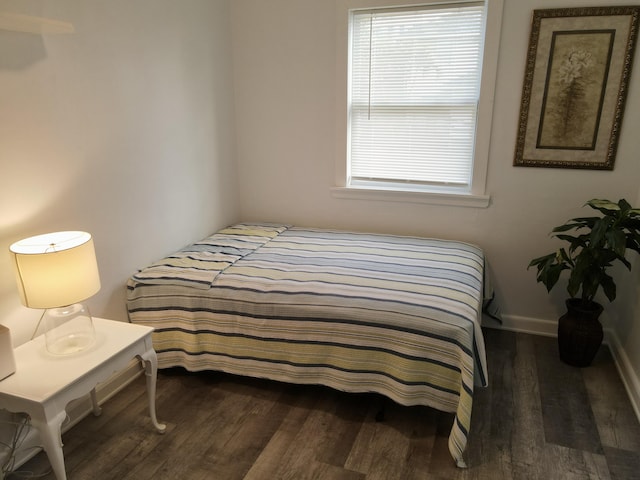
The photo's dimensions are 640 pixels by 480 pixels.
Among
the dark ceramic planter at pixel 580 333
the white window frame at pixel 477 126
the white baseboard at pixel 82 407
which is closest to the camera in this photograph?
the white baseboard at pixel 82 407

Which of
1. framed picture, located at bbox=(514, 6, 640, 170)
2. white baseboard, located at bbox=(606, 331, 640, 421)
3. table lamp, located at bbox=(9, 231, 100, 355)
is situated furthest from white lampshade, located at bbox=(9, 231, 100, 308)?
white baseboard, located at bbox=(606, 331, 640, 421)

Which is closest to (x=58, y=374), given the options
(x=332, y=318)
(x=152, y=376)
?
(x=152, y=376)

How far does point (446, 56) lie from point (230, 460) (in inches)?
103

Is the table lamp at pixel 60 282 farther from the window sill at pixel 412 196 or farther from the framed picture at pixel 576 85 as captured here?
the framed picture at pixel 576 85

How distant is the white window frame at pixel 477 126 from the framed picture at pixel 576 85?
7.9 inches

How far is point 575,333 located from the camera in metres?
2.54

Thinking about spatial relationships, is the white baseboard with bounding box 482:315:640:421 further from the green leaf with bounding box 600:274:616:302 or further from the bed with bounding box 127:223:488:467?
the bed with bounding box 127:223:488:467

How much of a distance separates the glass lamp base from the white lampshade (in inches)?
6.0

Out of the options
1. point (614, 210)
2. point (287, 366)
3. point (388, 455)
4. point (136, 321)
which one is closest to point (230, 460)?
point (287, 366)

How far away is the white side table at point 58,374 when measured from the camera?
1.51 meters

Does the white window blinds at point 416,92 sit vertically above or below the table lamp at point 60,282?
above

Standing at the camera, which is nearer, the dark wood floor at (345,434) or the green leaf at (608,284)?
the dark wood floor at (345,434)

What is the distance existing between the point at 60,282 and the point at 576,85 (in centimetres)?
285

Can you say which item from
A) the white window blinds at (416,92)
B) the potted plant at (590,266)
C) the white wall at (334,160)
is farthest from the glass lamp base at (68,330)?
the potted plant at (590,266)
